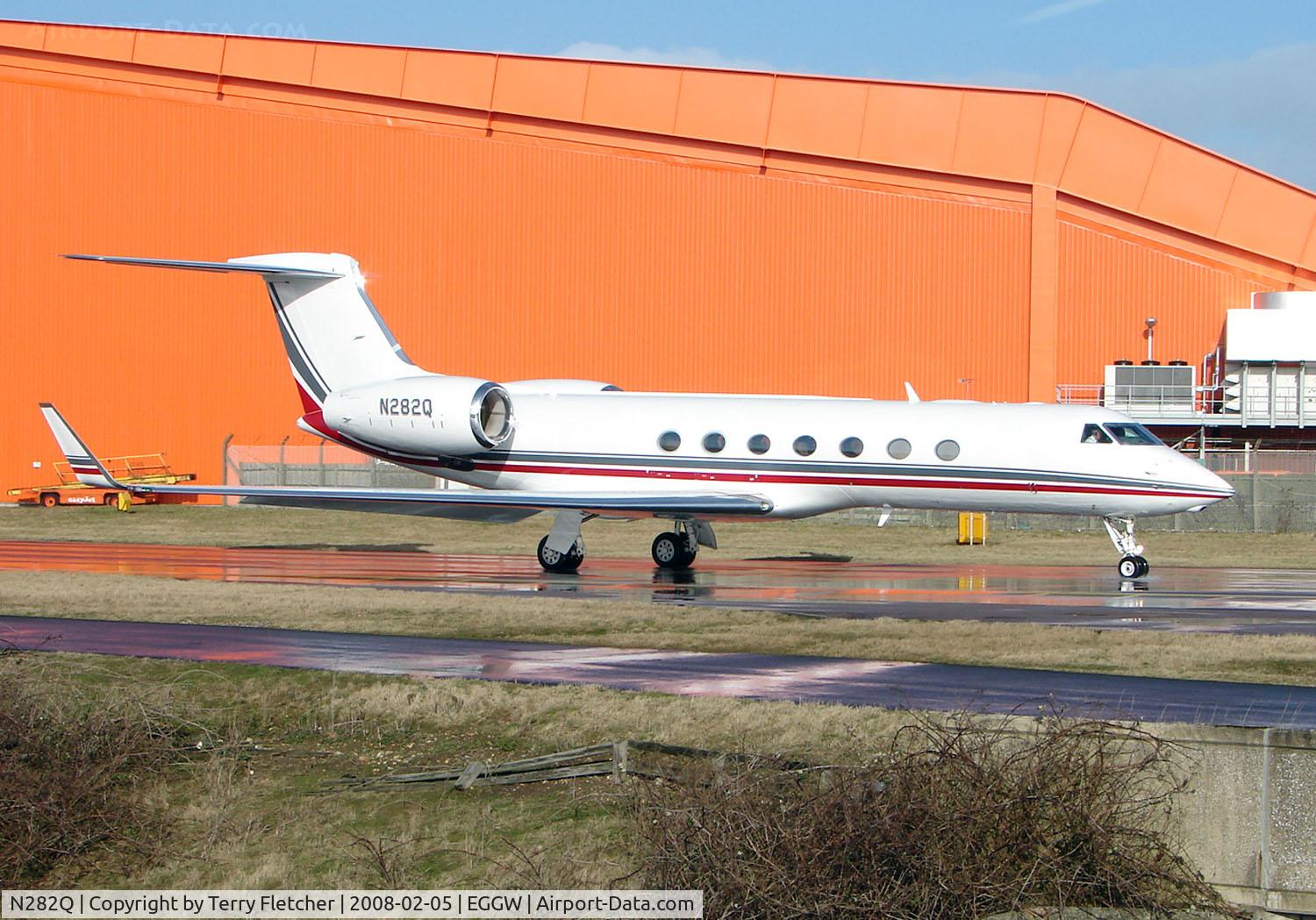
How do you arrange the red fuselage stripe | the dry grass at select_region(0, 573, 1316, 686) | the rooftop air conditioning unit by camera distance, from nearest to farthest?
the dry grass at select_region(0, 573, 1316, 686) → the red fuselage stripe → the rooftop air conditioning unit

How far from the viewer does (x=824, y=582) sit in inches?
861

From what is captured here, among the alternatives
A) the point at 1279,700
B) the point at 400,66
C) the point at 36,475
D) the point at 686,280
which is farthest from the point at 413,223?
the point at 1279,700

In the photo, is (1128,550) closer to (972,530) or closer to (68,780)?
(972,530)

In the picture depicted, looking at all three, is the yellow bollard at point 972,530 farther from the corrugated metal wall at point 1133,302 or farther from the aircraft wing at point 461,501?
the corrugated metal wall at point 1133,302

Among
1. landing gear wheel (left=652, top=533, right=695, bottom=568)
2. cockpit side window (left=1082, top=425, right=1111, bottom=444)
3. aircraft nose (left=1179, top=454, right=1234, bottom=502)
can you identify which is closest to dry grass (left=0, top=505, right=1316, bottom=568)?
landing gear wheel (left=652, top=533, right=695, bottom=568)

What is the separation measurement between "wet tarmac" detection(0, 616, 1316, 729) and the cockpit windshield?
442 inches

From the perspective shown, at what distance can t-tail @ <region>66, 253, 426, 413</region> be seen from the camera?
2591cm

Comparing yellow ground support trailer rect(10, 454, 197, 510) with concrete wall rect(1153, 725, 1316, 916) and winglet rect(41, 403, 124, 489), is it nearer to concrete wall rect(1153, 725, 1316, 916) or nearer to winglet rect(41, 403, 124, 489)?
winglet rect(41, 403, 124, 489)

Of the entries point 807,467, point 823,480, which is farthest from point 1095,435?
point 807,467

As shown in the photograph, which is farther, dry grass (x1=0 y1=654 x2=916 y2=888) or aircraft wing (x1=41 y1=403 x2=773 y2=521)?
aircraft wing (x1=41 y1=403 x2=773 y2=521)

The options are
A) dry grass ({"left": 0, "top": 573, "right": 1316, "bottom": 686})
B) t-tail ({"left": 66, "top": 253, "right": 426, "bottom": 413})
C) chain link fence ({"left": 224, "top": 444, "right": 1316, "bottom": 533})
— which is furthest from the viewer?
chain link fence ({"left": 224, "top": 444, "right": 1316, "bottom": 533})

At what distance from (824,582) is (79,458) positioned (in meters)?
12.2

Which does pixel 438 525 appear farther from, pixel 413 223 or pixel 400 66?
pixel 400 66

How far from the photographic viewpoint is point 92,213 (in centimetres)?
4341
